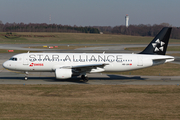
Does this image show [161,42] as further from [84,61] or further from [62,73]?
[62,73]

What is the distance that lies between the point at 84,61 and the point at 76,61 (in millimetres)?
1175

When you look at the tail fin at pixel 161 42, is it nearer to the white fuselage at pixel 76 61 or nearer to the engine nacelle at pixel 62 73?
the white fuselage at pixel 76 61

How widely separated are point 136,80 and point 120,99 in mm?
12740

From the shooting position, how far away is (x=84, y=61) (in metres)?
33.4

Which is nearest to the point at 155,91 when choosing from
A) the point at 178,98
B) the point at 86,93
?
the point at 178,98

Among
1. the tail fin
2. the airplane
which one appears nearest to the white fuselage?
the airplane

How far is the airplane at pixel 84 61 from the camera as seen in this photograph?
32.6 meters

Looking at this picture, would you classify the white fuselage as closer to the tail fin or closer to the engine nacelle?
the tail fin

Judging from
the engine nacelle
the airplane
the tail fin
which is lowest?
the engine nacelle

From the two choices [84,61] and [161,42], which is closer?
[84,61]

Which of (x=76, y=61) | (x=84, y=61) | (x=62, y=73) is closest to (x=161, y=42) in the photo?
(x=84, y=61)

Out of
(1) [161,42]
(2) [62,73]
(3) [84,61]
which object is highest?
(1) [161,42]

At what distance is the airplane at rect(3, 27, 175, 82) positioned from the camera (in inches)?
1284

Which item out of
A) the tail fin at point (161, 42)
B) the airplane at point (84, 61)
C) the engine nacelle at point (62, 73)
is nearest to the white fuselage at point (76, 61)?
the airplane at point (84, 61)
